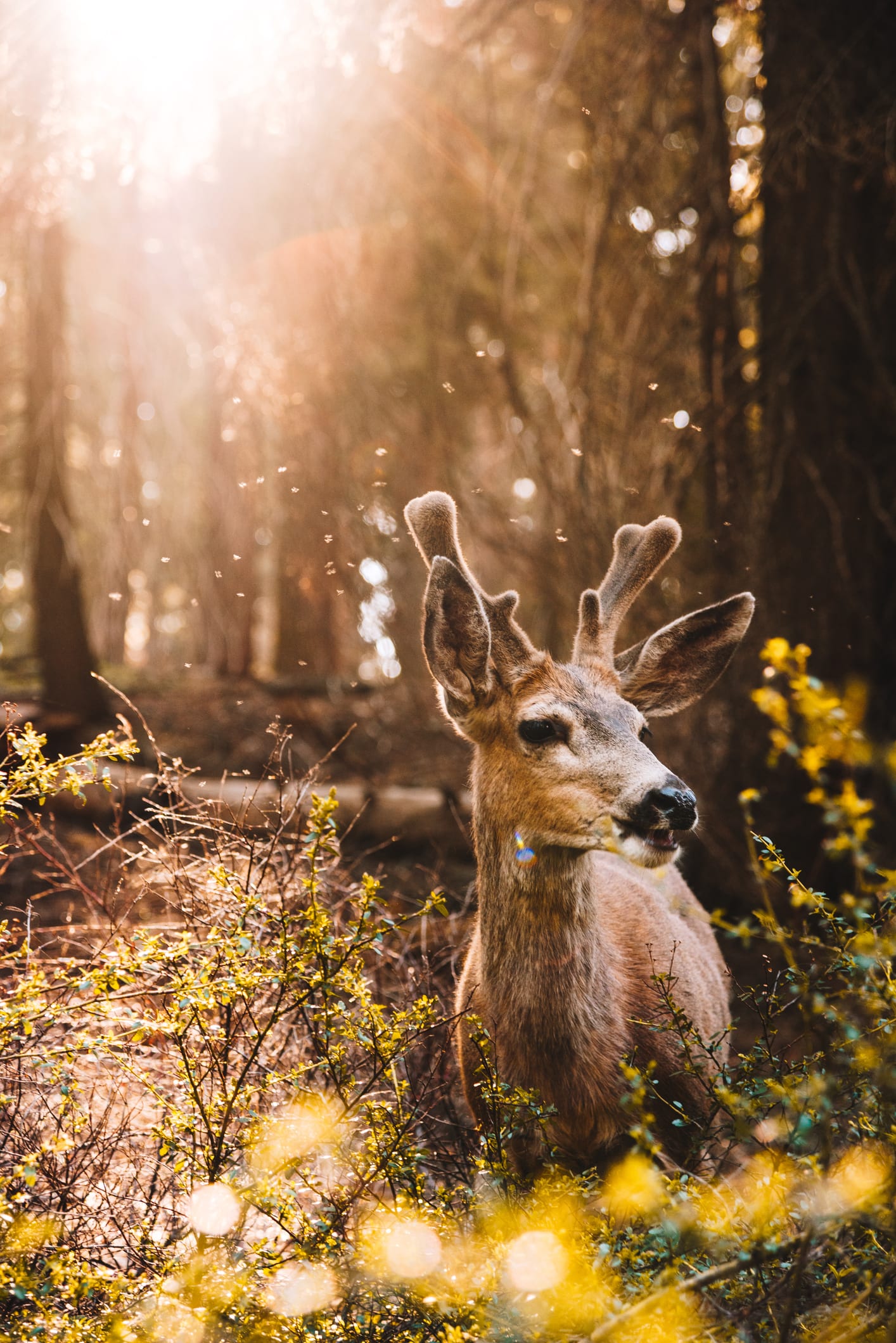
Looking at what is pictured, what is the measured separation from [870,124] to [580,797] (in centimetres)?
462

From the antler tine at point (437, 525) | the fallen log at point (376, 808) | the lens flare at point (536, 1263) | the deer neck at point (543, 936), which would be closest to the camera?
the lens flare at point (536, 1263)

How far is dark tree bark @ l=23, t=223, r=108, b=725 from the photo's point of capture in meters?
8.89

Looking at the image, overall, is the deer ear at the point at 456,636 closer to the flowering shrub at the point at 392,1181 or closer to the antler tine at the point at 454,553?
the antler tine at the point at 454,553

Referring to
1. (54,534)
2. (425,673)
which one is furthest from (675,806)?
(54,534)

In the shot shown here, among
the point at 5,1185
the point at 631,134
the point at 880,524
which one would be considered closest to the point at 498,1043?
the point at 5,1185

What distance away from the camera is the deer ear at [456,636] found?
3.19 metres

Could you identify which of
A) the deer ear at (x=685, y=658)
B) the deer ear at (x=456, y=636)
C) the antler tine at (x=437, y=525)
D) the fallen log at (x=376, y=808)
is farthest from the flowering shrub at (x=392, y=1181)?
the fallen log at (x=376, y=808)

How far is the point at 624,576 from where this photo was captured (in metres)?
3.80

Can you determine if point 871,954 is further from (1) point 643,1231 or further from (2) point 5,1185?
(2) point 5,1185

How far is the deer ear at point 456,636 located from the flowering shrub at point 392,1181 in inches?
30.0

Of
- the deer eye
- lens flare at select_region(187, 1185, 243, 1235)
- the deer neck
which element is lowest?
lens flare at select_region(187, 1185, 243, 1235)

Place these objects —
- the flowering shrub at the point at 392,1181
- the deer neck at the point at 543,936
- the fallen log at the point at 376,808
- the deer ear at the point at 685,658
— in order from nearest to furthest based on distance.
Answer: the flowering shrub at the point at 392,1181 → the deer neck at the point at 543,936 → the deer ear at the point at 685,658 → the fallen log at the point at 376,808

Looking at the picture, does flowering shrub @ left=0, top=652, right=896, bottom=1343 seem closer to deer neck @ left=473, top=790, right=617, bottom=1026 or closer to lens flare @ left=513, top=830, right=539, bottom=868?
deer neck @ left=473, top=790, right=617, bottom=1026

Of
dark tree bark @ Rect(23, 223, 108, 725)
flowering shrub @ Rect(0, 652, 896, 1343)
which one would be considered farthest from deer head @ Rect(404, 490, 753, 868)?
dark tree bark @ Rect(23, 223, 108, 725)
